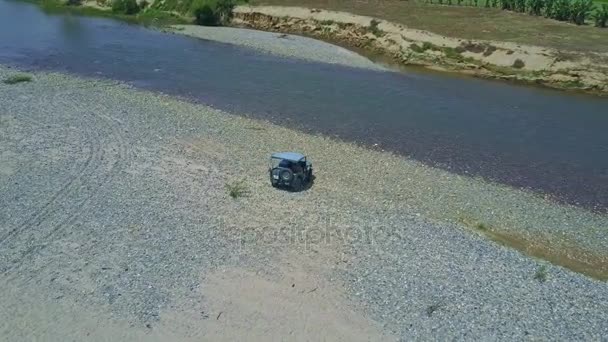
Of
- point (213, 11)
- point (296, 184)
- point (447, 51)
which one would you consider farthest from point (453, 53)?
point (296, 184)

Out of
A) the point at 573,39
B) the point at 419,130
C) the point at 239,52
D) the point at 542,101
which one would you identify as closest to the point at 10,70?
the point at 239,52

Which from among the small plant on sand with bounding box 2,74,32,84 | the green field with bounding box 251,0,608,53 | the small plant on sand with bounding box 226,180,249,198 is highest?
the green field with bounding box 251,0,608,53

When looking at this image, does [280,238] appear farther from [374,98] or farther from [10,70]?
[10,70]

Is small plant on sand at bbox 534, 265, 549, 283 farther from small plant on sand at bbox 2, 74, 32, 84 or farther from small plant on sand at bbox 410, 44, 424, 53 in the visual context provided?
small plant on sand at bbox 2, 74, 32, 84

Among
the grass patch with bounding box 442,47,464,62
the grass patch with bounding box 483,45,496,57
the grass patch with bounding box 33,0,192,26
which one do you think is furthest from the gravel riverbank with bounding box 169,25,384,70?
the grass patch with bounding box 483,45,496,57

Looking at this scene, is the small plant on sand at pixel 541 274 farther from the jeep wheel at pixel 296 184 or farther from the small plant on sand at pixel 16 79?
the small plant on sand at pixel 16 79

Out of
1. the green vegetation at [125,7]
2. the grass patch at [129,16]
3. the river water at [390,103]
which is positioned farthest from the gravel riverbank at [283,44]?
the green vegetation at [125,7]
